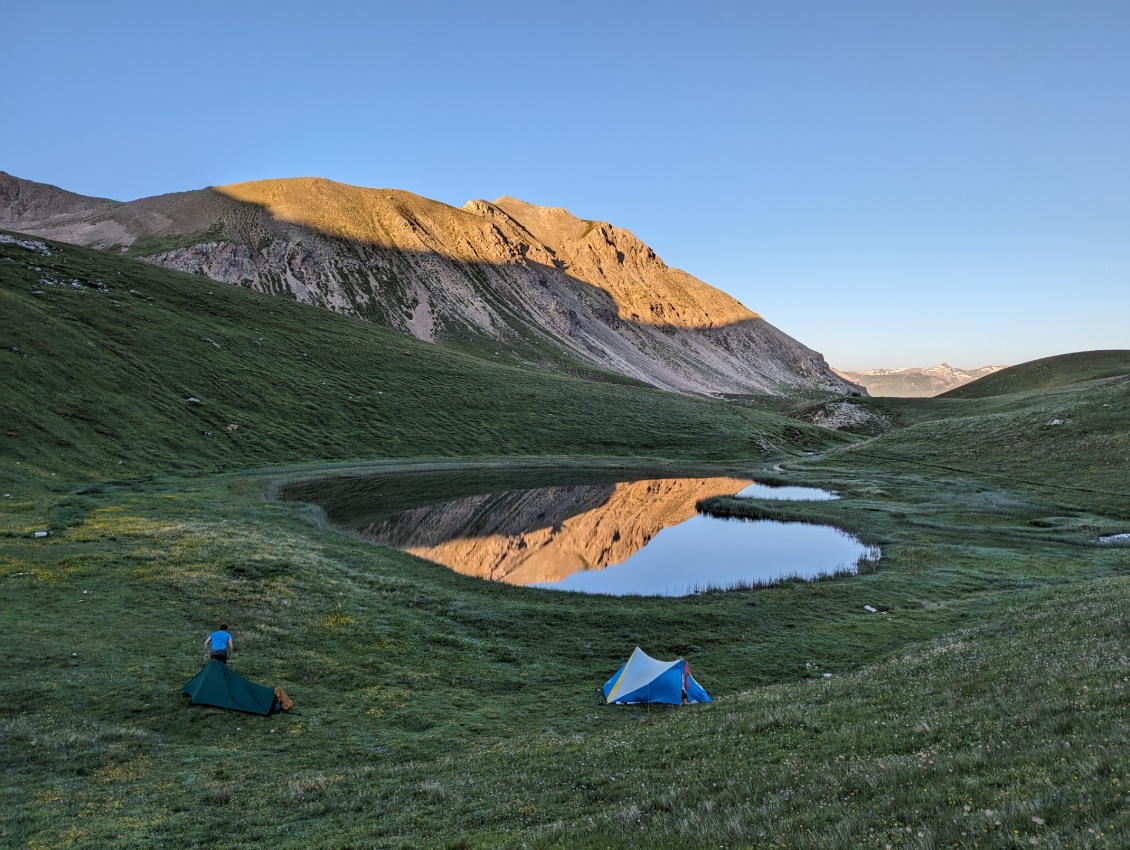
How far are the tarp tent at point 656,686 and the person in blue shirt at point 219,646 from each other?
47.2 ft

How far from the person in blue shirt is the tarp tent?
47.2 ft

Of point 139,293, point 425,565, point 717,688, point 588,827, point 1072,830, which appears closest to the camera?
point 1072,830

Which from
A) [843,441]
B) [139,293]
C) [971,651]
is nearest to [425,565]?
[971,651]

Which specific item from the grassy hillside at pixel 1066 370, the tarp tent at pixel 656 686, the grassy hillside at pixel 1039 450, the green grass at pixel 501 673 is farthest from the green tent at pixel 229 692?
the grassy hillside at pixel 1066 370

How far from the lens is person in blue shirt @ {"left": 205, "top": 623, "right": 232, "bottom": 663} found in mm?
23234

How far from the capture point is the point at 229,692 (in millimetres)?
21672

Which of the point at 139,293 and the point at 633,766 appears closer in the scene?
the point at 633,766

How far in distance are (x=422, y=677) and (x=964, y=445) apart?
101496mm

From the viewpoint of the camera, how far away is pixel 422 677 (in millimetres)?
25953

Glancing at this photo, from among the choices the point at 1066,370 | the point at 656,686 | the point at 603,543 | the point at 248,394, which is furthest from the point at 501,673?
the point at 1066,370

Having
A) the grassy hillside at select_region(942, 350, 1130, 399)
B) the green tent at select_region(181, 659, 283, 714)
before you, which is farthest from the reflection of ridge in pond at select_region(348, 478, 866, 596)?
the grassy hillside at select_region(942, 350, 1130, 399)

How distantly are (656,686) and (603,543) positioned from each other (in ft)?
99.8

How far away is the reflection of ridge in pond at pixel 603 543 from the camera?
4416 cm

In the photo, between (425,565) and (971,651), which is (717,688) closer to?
(971,651)
